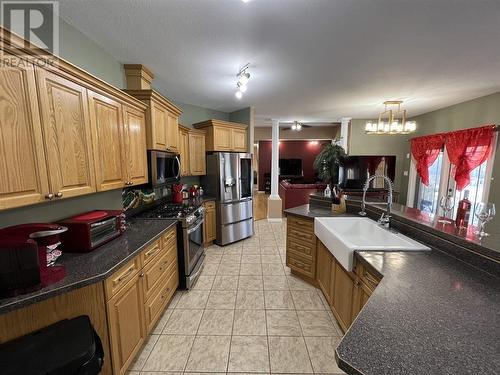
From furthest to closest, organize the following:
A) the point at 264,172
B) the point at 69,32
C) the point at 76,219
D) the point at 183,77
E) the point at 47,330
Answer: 1. the point at 264,172
2. the point at 183,77
3. the point at 69,32
4. the point at 76,219
5. the point at 47,330

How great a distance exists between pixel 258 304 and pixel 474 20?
3056mm

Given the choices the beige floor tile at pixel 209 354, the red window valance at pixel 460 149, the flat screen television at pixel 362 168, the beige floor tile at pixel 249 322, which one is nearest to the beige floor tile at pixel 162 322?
the beige floor tile at pixel 209 354

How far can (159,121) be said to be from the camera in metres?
2.51

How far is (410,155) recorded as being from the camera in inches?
204

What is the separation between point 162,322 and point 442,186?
5395 millimetres

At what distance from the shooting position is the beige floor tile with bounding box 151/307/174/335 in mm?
1928

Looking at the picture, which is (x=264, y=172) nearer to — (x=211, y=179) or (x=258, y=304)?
(x=211, y=179)

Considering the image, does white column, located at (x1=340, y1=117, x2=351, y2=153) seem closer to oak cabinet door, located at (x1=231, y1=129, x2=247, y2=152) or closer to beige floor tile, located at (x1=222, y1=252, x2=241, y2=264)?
oak cabinet door, located at (x1=231, y1=129, x2=247, y2=152)

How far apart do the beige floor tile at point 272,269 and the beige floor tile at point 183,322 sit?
1.09 m

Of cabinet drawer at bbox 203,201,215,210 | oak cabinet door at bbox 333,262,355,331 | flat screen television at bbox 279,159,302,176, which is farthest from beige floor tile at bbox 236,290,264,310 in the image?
flat screen television at bbox 279,159,302,176

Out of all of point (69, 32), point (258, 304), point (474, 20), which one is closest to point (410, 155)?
point (474, 20)

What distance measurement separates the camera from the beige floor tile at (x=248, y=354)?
62.2 inches

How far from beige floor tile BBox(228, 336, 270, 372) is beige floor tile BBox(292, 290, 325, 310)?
0.61m

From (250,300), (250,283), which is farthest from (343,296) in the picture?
(250,283)
